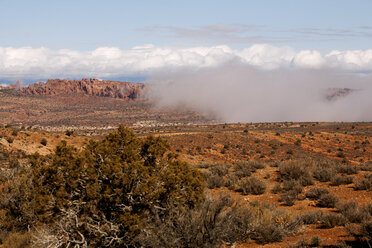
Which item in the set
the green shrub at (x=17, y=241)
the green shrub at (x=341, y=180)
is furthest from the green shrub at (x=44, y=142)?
the green shrub at (x=341, y=180)

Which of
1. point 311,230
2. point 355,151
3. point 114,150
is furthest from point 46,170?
point 355,151

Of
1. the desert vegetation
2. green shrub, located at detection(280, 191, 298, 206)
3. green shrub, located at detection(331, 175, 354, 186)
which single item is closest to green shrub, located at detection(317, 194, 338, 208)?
the desert vegetation

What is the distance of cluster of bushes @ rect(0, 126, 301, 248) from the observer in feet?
24.1

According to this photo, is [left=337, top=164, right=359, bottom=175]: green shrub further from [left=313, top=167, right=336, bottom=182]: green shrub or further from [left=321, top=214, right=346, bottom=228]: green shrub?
[left=321, top=214, right=346, bottom=228]: green shrub

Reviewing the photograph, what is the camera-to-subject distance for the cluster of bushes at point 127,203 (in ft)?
24.1

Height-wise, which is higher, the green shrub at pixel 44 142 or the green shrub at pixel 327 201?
the green shrub at pixel 327 201

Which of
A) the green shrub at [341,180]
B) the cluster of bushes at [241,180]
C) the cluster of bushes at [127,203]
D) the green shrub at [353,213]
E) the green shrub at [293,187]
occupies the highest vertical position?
the cluster of bushes at [127,203]

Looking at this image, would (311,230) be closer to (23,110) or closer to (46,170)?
(46,170)

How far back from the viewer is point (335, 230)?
9.23 meters

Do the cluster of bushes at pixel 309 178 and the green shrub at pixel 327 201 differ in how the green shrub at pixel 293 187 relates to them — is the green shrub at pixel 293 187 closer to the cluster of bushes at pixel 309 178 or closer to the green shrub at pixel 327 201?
the cluster of bushes at pixel 309 178

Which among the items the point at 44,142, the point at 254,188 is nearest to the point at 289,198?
the point at 254,188

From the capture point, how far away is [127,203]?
25.0 ft

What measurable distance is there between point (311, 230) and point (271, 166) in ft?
40.5

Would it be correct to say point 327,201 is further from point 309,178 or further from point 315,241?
point 315,241
